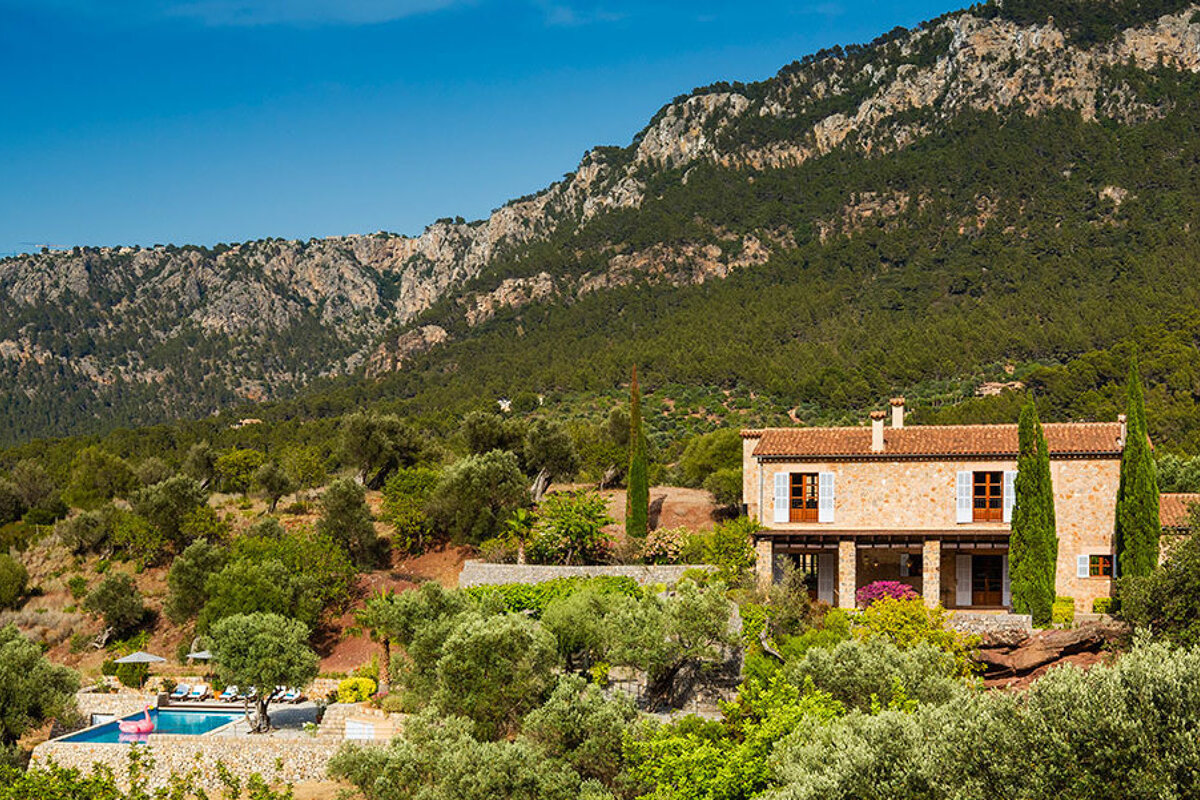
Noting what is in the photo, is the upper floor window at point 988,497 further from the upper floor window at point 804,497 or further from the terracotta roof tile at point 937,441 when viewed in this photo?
the upper floor window at point 804,497

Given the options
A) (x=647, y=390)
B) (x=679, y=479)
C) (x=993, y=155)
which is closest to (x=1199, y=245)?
(x=993, y=155)

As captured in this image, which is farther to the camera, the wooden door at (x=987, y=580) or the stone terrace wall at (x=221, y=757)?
the wooden door at (x=987, y=580)

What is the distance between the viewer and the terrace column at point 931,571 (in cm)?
2695

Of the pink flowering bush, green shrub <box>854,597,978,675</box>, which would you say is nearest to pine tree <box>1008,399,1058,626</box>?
the pink flowering bush

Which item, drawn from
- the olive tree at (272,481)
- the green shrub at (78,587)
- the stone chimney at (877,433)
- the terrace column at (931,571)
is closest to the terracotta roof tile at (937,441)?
the stone chimney at (877,433)

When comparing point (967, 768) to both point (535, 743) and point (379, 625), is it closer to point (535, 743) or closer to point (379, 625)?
point (535, 743)

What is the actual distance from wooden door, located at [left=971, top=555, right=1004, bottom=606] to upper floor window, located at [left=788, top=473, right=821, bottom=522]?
14.2 ft

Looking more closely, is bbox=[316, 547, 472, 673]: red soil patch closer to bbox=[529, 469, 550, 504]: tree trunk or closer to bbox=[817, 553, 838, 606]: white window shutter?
bbox=[529, 469, 550, 504]: tree trunk

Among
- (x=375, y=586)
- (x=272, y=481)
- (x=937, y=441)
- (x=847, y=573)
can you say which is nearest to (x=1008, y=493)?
(x=937, y=441)

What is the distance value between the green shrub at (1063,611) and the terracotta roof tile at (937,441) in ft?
11.6

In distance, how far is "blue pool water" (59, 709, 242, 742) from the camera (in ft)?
88.6

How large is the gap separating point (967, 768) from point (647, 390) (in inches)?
2382

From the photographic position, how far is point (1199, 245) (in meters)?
72.1

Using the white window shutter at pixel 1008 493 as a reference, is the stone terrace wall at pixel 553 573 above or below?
below
